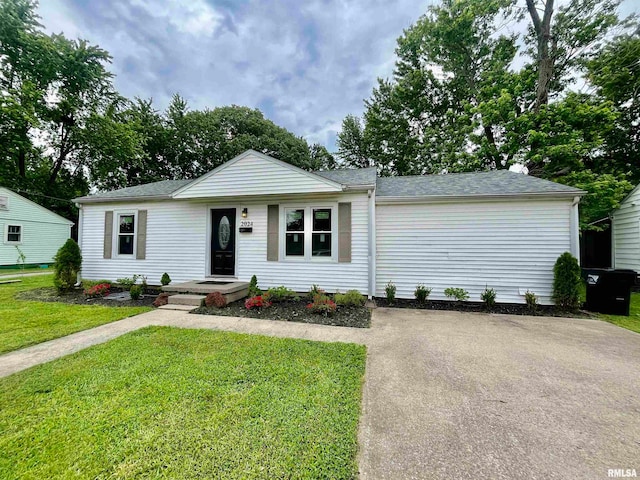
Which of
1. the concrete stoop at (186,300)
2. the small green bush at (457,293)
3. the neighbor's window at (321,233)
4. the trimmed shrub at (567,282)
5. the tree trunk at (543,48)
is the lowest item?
the concrete stoop at (186,300)

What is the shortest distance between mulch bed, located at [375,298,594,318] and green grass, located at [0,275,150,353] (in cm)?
626

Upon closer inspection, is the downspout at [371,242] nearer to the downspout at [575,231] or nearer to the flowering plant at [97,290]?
the downspout at [575,231]

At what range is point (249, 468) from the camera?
5.29ft

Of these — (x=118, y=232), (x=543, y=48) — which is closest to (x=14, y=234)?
(x=118, y=232)

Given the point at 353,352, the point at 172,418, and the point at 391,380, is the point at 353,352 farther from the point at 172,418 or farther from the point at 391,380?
the point at 172,418

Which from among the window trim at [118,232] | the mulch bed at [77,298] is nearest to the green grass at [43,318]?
the mulch bed at [77,298]

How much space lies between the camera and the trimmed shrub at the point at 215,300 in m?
6.05

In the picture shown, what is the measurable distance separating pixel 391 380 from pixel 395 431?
32.6 inches

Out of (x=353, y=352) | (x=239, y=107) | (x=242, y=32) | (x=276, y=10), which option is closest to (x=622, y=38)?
(x=276, y=10)

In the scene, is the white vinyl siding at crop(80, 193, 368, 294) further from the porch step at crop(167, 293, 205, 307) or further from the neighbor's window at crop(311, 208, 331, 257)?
the porch step at crop(167, 293, 205, 307)

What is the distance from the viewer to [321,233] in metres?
7.13

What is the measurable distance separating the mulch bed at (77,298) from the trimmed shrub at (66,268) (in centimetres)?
27

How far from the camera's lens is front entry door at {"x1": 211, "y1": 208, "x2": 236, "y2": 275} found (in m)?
7.74

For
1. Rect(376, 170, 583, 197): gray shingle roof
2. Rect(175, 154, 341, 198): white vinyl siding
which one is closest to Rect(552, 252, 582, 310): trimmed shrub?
Rect(376, 170, 583, 197): gray shingle roof
